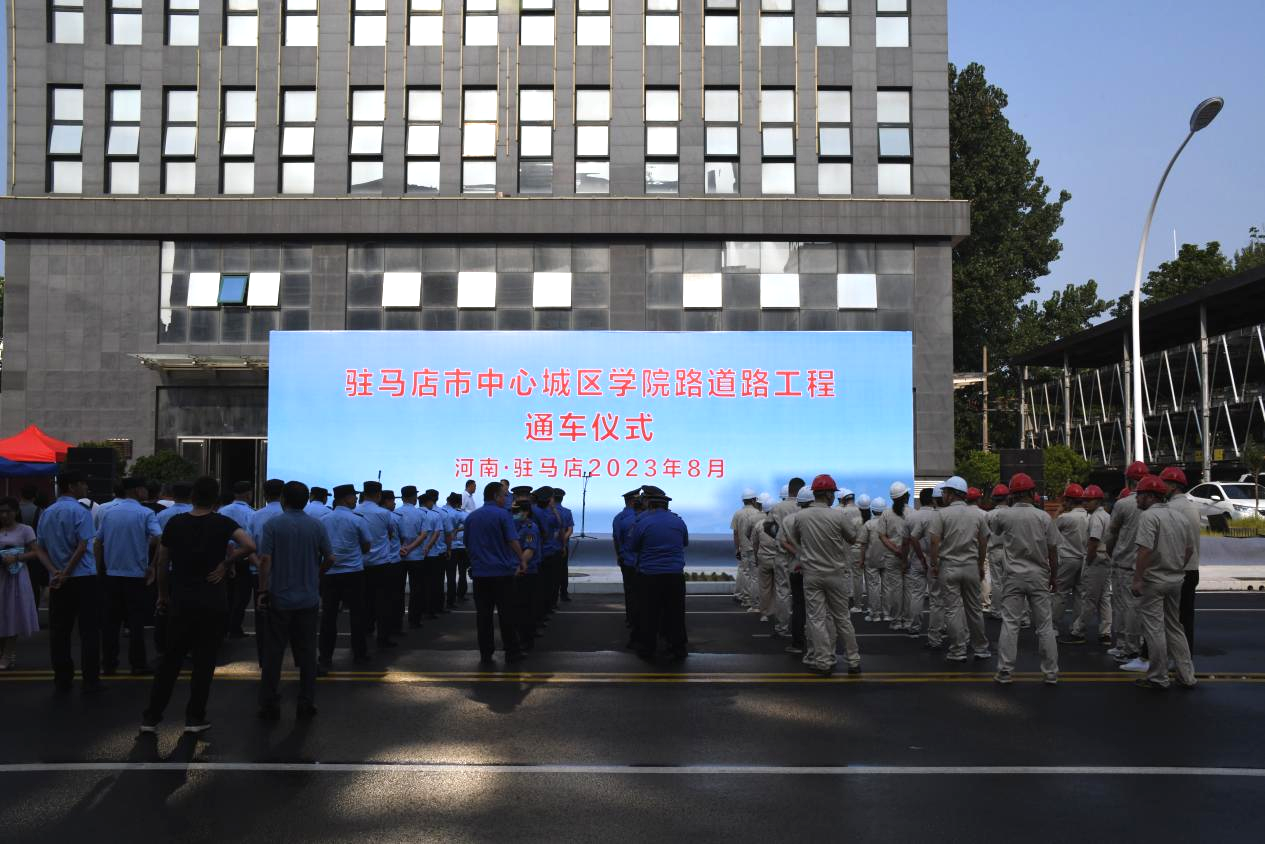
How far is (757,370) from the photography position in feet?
93.9

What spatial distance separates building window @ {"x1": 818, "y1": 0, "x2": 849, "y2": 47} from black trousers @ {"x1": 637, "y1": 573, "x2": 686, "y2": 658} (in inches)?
1011

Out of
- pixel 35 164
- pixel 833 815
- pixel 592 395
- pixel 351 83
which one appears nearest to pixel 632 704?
pixel 833 815

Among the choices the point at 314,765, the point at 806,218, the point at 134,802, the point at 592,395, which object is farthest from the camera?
the point at 806,218

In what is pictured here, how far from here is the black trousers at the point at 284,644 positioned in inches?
402

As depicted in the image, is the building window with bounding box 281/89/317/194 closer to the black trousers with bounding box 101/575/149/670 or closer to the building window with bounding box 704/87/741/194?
the building window with bounding box 704/87/741/194

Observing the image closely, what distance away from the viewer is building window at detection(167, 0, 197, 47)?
117 feet

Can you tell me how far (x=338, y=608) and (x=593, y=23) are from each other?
26199 mm

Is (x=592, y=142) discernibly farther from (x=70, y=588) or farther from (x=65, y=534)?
(x=70, y=588)

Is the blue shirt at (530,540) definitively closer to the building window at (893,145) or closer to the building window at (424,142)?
the building window at (424,142)

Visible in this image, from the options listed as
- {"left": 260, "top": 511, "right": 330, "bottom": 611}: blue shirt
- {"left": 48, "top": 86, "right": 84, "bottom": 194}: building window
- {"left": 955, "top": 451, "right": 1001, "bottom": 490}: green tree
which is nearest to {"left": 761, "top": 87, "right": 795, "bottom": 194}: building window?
{"left": 955, "top": 451, "right": 1001, "bottom": 490}: green tree

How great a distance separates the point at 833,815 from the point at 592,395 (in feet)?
71.1

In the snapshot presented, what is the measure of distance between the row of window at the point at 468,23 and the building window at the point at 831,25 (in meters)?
0.03

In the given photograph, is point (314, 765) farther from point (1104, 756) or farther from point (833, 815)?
point (1104, 756)

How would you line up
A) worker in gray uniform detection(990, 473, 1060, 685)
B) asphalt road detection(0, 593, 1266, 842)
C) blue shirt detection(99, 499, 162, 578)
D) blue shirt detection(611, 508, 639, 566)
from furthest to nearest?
blue shirt detection(611, 508, 639, 566) < blue shirt detection(99, 499, 162, 578) < worker in gray uniform detection(990, 473, 1060, 685) < asphalt road detection(0, 593, 1266, 842)
